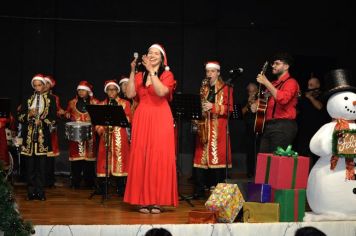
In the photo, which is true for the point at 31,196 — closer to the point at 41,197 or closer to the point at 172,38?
the point at 41,197

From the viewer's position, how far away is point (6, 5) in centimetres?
1238

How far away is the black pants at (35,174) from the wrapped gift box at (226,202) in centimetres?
265

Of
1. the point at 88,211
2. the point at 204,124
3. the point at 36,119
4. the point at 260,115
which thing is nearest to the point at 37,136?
the point at 36,119

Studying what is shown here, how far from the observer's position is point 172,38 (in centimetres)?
1290

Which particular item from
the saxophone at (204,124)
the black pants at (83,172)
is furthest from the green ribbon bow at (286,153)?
the black pants at (83,172)

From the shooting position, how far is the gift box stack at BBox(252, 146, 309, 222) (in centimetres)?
689

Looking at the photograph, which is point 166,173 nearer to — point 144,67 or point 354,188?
point 144,67

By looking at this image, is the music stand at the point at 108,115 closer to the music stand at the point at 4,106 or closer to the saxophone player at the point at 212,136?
the saxophone player at the point at 212,136

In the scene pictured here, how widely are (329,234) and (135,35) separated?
724 cm

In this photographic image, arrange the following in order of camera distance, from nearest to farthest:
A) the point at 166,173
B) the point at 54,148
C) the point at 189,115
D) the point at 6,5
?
the point at 166,173 → the point at 189,115 → the point at 54,148 → the point at 6,5

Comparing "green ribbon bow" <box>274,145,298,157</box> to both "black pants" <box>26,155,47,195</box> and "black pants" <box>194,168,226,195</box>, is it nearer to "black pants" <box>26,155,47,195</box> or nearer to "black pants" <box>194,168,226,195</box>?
"black pants" <box>194,168,226,195</box>

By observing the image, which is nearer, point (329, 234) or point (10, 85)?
point (329, 234)

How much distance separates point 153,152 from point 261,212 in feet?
4.58

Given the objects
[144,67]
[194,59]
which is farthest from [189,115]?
[194,59]
